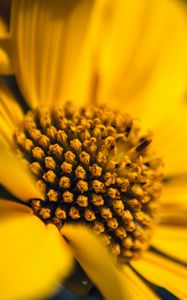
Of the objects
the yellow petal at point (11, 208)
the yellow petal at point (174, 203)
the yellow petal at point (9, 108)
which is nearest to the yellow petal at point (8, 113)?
the yellow petal at point (9, 108)

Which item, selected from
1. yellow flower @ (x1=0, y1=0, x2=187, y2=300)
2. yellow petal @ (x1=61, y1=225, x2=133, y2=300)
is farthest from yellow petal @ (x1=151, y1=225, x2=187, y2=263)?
yellow petal @ (x1=61, y1=225, x2=133, y2=300)

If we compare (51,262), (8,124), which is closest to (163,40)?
(8,124)

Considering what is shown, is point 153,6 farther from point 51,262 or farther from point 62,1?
point 51,262

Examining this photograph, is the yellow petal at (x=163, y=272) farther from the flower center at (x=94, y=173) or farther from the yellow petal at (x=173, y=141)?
the yellow petal at (x=173, y=141)

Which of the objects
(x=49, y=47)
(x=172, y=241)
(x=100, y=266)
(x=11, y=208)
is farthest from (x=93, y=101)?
(x=100, y=266)

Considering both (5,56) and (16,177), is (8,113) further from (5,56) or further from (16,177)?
(16,177)

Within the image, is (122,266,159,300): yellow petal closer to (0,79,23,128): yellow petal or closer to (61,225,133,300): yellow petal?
(61,225,133,300): yellow petal
